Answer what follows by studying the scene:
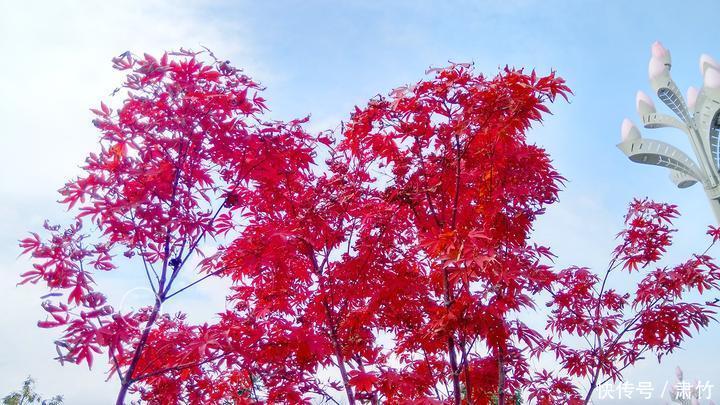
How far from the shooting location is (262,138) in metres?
3.81

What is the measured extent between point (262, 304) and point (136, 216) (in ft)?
5.30

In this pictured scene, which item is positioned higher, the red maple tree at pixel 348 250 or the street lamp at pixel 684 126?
the street lamp at pixel 684 126

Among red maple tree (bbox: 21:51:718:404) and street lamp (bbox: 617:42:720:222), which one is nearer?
red maple tree (bbox: 21:51:718:404)

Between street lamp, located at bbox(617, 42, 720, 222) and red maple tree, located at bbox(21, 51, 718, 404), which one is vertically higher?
street lamp, located at bbox(617, 42, 720, 222)

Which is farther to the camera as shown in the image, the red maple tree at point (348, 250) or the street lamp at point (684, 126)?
the street lamp at point (684, 126)

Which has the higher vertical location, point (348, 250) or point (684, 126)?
point (684, 126)

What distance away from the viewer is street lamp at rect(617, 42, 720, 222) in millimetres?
12039

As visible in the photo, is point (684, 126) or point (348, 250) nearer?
point (348, 250)

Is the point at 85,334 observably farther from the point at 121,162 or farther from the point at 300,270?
the point at 300,270

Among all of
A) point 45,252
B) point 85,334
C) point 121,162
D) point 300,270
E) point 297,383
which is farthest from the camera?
point 300,270

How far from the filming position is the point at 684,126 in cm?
1250

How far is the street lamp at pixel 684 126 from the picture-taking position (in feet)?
39.5

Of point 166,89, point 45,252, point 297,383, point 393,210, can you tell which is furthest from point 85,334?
point 393,210

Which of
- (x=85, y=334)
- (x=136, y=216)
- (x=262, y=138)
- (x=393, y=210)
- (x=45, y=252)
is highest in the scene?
(x=262, y=138)
